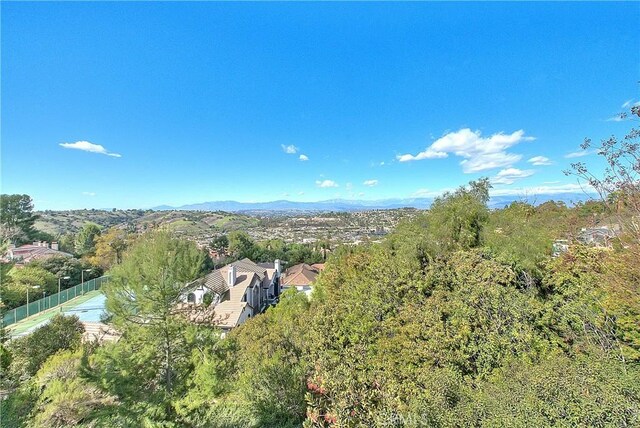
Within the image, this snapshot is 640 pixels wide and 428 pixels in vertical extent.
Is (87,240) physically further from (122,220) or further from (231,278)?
(122,220)

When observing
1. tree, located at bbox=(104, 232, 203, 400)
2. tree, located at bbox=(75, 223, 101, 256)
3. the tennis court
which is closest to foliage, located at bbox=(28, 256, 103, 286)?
the tennis court

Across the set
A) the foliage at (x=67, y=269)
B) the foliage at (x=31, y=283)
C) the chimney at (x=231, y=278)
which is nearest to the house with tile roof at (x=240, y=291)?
the chimney at (x=231, y=278)

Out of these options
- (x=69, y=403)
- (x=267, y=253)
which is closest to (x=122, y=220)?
(x=267, y=253)

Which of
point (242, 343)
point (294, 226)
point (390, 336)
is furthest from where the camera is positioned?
point (294, 226)

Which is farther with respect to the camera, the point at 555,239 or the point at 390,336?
the point at 555,239

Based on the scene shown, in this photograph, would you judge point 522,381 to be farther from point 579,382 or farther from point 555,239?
point 555,239

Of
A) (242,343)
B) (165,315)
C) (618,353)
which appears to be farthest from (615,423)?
(242,343)

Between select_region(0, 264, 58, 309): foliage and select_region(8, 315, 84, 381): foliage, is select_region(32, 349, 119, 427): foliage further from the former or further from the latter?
select_region(0, 264, 58, 309): foliage

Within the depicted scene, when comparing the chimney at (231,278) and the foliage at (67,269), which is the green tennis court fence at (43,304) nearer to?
the foliage at (67,269)

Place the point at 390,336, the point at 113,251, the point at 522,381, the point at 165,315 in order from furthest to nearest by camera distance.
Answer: the point at 113,251 → the point at 390,336 → the point at 165,315 → the point at 522,381
